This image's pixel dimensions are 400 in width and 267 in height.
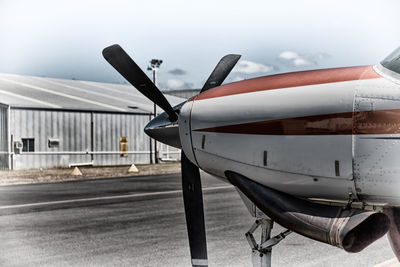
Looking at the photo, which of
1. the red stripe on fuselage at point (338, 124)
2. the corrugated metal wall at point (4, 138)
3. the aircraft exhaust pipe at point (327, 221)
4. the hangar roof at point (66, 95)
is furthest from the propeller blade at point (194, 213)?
the hangar roof at point (66, 95)

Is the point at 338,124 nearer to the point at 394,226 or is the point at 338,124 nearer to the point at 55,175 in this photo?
the point at 394,226

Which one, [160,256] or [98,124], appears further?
[98,124]

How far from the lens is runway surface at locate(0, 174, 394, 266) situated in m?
7.69

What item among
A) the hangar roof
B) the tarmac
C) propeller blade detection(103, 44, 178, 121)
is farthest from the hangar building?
propeller blade detection(103, 44, 178, 121)

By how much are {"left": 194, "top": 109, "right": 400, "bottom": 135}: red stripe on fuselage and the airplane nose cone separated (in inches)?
41.3

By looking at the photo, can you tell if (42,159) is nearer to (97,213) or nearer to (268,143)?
(97,213)

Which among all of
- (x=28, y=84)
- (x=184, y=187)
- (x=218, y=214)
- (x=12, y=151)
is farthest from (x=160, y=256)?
(x=28, y=84)

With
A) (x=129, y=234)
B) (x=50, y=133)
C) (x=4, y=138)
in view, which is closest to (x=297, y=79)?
(x=129, y=234)

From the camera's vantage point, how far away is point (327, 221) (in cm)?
379

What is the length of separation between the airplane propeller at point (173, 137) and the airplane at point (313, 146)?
0.51 metres

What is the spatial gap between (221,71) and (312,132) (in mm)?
2115

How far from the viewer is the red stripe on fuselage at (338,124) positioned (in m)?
3.55

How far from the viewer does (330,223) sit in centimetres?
377

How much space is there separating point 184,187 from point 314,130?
6.23 ft
